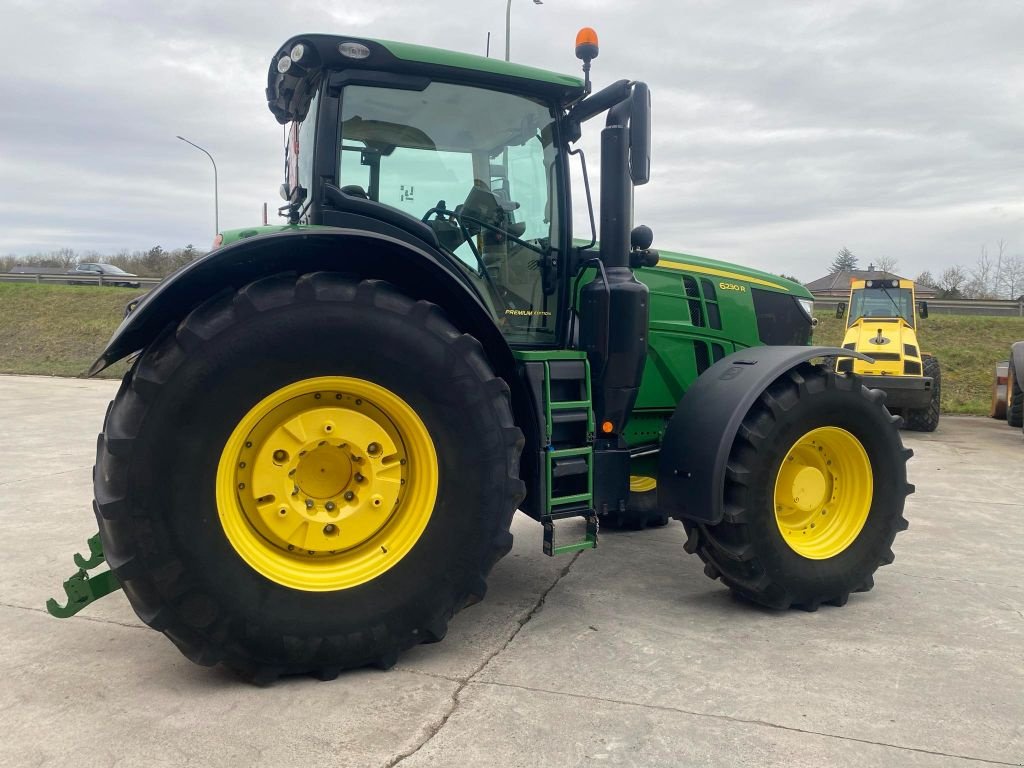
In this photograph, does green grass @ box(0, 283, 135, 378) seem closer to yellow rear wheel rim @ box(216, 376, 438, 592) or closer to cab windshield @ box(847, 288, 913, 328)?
cab windshield @ box(847, 288, 913, 328)

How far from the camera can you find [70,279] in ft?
103

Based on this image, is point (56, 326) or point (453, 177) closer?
point (453, 177)

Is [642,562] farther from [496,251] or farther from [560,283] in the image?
[496,251]

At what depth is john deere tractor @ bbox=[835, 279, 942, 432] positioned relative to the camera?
38.2ft

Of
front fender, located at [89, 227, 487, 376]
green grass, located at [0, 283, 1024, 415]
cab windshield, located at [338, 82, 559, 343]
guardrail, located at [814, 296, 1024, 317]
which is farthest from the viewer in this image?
guardrail, located at [814, 296, 1024, 317]

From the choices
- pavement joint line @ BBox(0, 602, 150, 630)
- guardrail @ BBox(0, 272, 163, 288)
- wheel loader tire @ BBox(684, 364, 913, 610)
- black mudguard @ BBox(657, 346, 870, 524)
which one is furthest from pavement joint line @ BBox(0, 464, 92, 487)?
guardrail @ BBox(0, 272, 163, 288)

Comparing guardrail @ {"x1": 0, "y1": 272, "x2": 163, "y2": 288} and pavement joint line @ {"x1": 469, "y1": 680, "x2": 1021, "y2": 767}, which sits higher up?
guardrail @ {"x1": 0, "y1": 272, "x2": 163, "y2": 288}

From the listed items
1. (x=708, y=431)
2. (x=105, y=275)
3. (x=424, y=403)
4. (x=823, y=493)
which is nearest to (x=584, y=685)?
(x=424, y=403)

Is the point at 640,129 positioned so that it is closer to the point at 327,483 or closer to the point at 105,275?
the point at 327,483

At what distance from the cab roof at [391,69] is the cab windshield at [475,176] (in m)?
0.07

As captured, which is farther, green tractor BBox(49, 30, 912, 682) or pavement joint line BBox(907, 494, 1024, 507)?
pavement joint line BBox(907, 494, 1024, 507)

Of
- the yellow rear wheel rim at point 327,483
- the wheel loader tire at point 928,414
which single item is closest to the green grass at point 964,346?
the wheel loader tire at point 928,414

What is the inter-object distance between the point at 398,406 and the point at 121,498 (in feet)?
3.32

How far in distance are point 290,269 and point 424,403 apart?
0.76m
